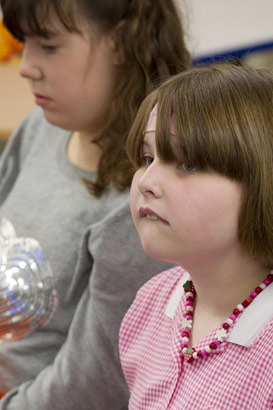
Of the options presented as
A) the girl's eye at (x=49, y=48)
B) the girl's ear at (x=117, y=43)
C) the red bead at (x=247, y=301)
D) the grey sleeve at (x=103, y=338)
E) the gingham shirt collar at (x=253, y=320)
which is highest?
the girl's eye at (x=49, y=48)

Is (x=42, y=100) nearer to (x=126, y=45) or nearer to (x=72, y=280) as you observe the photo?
(x=126, y=45)

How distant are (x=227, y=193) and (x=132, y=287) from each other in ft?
1.31

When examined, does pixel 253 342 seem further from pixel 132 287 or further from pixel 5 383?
pixel 5 383

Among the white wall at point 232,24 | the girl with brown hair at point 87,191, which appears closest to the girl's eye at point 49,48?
the girl with brown hair at point 87,191

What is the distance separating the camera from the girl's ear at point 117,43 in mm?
1050

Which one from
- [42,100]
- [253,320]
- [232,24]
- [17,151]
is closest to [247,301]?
[253,320]

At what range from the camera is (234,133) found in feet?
2.02

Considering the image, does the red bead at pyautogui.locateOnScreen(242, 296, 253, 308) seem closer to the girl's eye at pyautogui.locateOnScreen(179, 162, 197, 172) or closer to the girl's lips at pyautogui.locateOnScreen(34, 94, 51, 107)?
the girl's eye at pyautogui.locateOnScreen(179, 162, 197, 172)

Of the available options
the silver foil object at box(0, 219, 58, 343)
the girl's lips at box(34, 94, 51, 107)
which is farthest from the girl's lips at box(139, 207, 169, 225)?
the girl's lips at box(34, 94, 51, 107)

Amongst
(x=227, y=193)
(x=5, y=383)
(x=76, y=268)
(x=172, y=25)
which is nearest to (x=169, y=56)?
(x=172, y=25)

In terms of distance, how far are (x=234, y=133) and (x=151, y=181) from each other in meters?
0.10

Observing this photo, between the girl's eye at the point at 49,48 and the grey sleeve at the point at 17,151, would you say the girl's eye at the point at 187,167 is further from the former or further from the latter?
the grey sleeve at the point at 17,151

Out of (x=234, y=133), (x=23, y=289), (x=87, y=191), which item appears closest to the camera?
(x=234, y=133)

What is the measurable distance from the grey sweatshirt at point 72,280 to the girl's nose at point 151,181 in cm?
33
